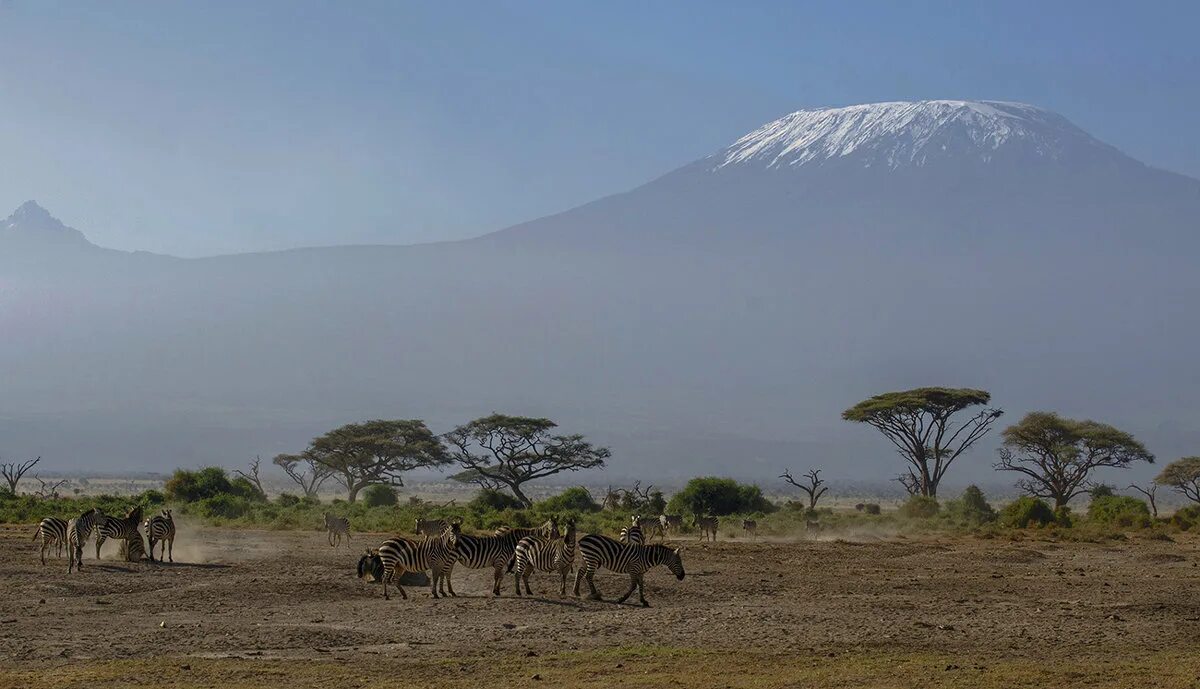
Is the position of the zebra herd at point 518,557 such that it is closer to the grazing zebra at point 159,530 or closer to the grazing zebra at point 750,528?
the grazing zebra at point 159,530

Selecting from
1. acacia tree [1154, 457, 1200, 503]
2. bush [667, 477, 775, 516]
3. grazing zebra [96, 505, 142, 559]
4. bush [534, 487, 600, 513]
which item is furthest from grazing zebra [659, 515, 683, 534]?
acacia tree [1154, 457, 1200, 503]

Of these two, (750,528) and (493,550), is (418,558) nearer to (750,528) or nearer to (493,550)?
(493,550)

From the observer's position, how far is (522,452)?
63438 mm

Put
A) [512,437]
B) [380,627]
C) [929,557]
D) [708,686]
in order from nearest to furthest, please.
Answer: [708,686] < [380,627] < [929,557] < [512,437]

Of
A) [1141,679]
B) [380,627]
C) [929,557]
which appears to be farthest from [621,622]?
[929,557]

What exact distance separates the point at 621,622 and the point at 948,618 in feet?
14.2

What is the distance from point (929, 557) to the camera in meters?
29.5

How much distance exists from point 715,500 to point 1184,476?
80.6 feet

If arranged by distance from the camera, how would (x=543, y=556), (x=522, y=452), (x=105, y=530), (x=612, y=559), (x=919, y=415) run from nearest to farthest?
1. (x=612, y=559)
2. (x=543, y=556)
3. (x=105, y=530)
4. (x=919, y=415)
5. (x=522, y=452)

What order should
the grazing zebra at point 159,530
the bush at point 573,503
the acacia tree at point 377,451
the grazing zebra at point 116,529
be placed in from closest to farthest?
the grazing zebra at point 116,529 → the grazing zebra at point 159,530 → the bush at point 573,503 → the acacia tree at point 377,451

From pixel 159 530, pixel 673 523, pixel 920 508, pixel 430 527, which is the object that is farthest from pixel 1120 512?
pixel 159 530

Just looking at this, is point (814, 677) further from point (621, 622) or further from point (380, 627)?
point (380, 627)

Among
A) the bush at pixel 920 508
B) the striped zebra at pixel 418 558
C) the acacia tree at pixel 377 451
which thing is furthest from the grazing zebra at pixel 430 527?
the acacia tree at pixel 377 451

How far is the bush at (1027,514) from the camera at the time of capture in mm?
43938
